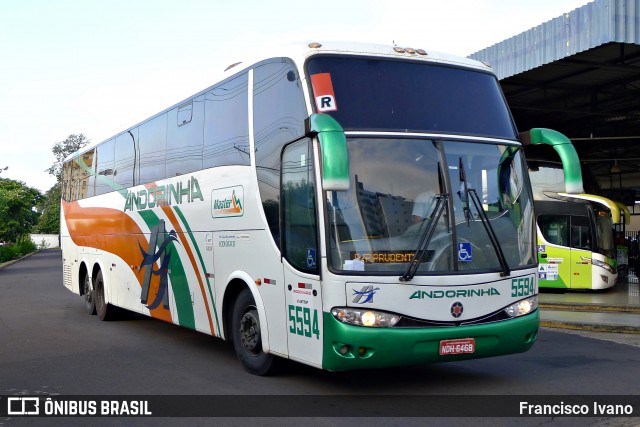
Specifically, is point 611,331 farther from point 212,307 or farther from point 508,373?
point 212,307

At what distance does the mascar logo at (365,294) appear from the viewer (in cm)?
692

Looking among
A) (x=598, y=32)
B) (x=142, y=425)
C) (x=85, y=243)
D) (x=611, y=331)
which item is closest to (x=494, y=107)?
(x=142, y=425)

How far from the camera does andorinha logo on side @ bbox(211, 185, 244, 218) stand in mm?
8802

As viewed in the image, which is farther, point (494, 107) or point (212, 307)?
point (212, 307)

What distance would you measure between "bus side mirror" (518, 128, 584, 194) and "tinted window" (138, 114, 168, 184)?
221 inches

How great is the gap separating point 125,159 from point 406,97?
713cm

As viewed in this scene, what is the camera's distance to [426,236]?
7.12 meters

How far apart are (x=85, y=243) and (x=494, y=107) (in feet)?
33.4

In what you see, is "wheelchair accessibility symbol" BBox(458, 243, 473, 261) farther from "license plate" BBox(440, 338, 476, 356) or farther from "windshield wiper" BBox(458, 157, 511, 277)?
"license plate" BBox(440, 338, 476, 356)

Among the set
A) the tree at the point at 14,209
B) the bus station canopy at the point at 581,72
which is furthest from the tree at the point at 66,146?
the bus station canopy at the point at 581,72

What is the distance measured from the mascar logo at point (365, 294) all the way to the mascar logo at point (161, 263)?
4.52 meters

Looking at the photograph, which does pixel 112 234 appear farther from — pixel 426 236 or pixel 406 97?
pixel 426 236

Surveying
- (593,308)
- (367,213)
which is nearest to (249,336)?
(367,213)

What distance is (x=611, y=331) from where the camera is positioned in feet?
44.0
